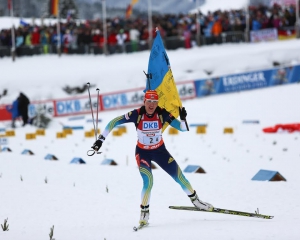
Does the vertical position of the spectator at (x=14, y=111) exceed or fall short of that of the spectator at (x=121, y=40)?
it falls short

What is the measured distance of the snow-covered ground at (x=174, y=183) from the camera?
326 inches

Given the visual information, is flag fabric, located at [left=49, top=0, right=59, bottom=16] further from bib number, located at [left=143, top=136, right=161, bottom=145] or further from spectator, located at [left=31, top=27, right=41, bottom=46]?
bib number, located at [left=143, top=136, right=161, bottom=145]

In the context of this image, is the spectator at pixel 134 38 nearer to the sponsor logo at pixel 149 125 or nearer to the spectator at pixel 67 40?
the spectator at pixel 67 40

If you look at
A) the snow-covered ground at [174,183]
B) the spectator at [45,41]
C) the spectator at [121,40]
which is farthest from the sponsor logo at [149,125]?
the spectator at [45,41]

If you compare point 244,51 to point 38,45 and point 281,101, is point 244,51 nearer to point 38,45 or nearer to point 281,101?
point 281,101

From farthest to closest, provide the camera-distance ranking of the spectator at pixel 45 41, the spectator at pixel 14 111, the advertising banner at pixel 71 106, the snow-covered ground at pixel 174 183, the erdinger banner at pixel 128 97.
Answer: the spectator at pixel 45 41 → the advertising banner at pixel 71 106 → the erdinger banner at pixel 128 97 → the spectator at pixel 14 111 → the snow-covered ground at pixel 174 183

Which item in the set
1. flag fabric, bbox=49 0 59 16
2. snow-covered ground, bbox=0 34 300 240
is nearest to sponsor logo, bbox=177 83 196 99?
snow-covered ground, bbox=0 34 300 240

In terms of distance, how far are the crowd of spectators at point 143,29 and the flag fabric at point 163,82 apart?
23.0 metres

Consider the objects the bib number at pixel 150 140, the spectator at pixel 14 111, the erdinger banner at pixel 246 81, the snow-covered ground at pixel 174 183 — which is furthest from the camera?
the erdinger banner at pixel 246 81

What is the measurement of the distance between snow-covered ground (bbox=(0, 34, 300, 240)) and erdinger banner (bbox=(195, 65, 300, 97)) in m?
0.48

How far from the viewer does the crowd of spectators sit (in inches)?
1328

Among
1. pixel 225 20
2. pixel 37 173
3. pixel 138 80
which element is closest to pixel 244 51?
pixel 225 20

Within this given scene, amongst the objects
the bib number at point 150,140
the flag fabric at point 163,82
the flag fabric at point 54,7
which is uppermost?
the flag fabric at point 54,7

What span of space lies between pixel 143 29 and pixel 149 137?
86.6 feet
